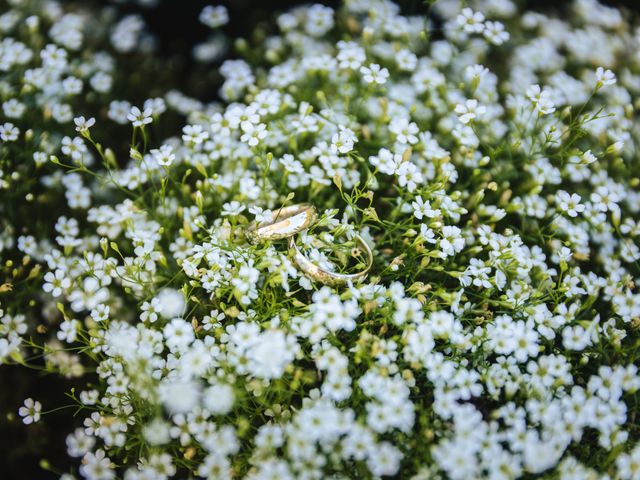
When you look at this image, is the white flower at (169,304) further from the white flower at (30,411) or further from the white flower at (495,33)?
the white flower at (495,33)

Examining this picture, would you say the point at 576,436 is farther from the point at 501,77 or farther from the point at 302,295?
the point at 501,77

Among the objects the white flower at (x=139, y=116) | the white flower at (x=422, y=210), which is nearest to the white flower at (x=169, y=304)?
the white flower at (x=139, y=116)

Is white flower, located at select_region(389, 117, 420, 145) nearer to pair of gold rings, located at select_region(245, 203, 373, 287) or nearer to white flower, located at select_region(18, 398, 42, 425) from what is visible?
pair of gold rings, located at select_region(245, 203, 373, 287)

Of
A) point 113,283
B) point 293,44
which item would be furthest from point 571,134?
point 113,283

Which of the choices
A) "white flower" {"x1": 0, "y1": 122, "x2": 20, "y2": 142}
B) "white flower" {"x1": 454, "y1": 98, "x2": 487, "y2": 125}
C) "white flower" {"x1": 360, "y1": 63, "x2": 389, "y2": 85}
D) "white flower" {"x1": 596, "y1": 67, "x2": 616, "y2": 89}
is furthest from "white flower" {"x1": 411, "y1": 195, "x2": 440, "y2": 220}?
"white flower" {"x1": 0, "y1": 122, "x2": 20, "y2": 142}

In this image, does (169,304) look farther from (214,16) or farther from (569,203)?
(214,16)

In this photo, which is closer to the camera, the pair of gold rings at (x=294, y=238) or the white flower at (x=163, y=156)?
the pair of gold rings at (x=294, y=238)

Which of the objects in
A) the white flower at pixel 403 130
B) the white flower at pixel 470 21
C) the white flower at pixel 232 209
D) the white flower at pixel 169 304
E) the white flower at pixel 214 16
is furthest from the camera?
the white flower at pixel 214 16
